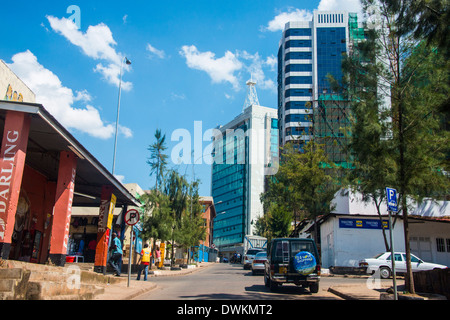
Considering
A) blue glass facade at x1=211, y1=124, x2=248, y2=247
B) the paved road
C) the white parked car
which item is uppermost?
blue glass facade at x1=211, y1=124, x2=248, y2=247

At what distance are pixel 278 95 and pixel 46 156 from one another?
93548 mm

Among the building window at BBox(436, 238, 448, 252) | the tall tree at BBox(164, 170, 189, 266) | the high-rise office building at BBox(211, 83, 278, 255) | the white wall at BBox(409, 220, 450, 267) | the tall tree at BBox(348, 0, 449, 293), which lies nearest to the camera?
the tall tree at BBox(348, 0, 449, 293)

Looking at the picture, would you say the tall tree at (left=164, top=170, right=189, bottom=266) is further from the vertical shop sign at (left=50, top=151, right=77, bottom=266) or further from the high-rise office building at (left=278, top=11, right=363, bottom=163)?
the high-rise office building at (left=278, top=11, right=363, bottom=163)

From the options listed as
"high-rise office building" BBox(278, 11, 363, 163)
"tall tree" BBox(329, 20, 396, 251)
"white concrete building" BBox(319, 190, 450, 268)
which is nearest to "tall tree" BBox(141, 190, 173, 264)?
"white concrete building" BBox(319, 190, 450, 268)

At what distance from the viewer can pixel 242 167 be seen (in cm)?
14900

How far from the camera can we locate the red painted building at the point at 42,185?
11891mm

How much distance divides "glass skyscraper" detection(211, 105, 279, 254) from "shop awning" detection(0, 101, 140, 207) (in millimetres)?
111191

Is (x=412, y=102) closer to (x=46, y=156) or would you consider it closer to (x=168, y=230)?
(x=46, y=156)

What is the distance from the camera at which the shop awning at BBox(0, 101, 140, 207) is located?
12.3m

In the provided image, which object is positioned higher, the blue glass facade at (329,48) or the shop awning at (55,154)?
the blue glass facade at (329,48)

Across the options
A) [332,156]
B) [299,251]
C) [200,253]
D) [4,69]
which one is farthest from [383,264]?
[200,253]

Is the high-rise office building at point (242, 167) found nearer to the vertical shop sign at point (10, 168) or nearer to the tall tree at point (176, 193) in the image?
the tall tree at point (176, 193)

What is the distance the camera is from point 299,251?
1464 cm

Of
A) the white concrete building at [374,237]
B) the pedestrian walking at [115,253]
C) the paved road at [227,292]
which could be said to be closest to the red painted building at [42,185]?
the pedestrian walking at [115,253]
